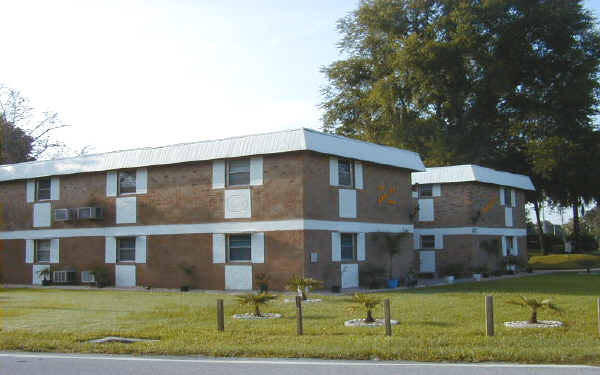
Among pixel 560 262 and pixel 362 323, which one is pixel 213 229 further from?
pixel 560 262

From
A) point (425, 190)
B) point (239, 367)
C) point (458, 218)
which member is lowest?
point (239, 367)

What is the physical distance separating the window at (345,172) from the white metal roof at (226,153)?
0.63 meters

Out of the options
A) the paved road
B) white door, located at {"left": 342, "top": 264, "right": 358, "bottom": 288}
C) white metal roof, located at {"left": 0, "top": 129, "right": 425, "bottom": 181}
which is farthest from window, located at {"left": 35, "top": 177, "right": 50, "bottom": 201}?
the paved road

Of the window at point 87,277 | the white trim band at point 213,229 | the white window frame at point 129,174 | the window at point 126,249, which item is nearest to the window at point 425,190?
the white trim band at point 213,229

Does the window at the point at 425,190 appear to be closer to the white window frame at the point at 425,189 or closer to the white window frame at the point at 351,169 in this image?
the white window frame at the point at 425,189

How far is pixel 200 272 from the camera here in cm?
2519

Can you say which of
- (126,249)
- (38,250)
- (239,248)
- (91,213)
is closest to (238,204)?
(239,248)

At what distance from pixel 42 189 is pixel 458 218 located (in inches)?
761

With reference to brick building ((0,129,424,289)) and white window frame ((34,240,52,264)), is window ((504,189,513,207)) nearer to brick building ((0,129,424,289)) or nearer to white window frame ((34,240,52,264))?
brick building ((0,129,424,289))

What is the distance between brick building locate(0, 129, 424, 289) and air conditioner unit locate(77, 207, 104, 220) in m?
0.05

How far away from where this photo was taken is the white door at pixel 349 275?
24672 mm

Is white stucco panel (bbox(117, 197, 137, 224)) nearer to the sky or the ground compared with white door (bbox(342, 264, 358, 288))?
nearer to the sky

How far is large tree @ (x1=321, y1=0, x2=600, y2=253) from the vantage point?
43875 millimetres

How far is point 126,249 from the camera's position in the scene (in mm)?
27484
